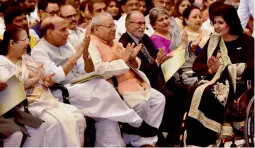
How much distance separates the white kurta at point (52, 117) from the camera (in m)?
5.81

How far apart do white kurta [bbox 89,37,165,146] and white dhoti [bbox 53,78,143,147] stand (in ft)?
0.43

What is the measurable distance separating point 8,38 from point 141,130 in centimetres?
158

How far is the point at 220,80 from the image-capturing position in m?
6.41

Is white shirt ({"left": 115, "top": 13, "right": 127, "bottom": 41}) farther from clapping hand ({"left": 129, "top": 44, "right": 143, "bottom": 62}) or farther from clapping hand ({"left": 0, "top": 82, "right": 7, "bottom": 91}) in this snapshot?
clapping hand ({"left": 0, "top": 82, "right": 7, "bottom": 91})

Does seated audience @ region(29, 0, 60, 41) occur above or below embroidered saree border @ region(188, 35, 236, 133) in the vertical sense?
above

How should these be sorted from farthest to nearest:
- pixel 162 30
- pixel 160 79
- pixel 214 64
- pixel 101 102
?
1. pixel 162 30
2. pixel 160 79
3. pixel 214 64
4. pixel 101 102

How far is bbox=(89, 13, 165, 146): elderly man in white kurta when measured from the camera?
6.42 meters

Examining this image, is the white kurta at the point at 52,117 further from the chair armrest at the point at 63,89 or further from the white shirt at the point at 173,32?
the white shirt at the point at 173,32

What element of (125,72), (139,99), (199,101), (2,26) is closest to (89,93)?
(125,72)

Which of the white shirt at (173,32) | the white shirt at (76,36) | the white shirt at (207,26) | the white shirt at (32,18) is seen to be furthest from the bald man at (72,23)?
the white shirt at (207,26)

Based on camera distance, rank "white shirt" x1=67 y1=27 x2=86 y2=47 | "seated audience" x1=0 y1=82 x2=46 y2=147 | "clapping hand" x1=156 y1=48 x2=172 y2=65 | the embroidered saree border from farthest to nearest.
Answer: "white shirt" x1=67 y1=27 x2=86 y2=47, "clapping hand" x1=156 y1=48 x2=172 y2=65, the embroidered saree border, "seated audience" x1=0 y1=82 x2=46 y2=147

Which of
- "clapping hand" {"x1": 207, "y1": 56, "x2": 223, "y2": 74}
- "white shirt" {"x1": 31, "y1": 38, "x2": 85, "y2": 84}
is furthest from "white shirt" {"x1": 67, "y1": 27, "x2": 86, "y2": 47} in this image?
"clapping hand" {"x1": 207, "y1": 56, "x2": 223, "y2": 74}

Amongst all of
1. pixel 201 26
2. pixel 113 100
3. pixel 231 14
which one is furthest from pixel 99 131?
pixel 201 26

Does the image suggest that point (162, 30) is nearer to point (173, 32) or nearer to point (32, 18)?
point (173, 32)
